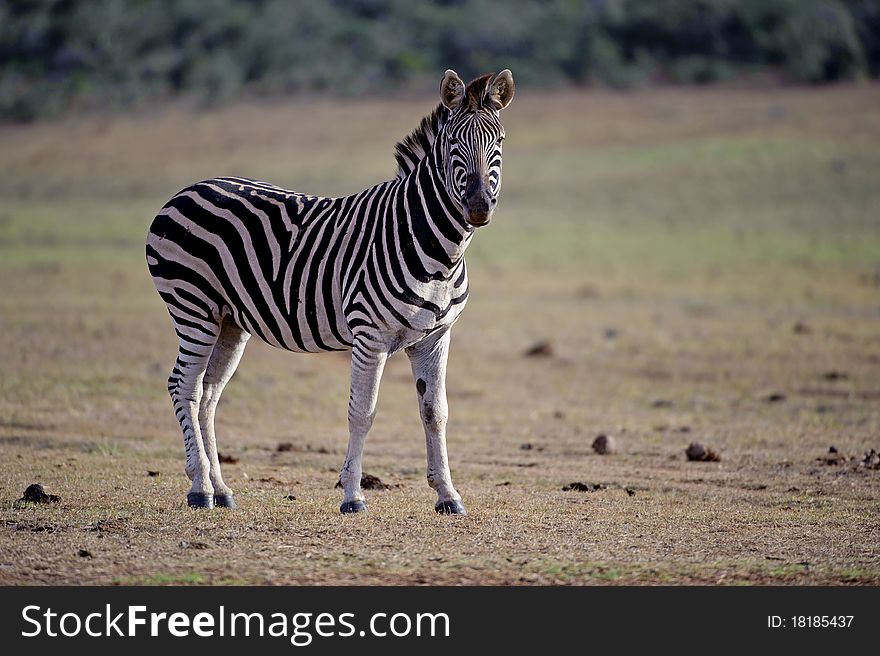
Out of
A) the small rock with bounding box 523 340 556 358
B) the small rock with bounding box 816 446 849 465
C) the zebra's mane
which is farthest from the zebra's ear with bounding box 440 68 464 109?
the small rock with bounding box 523 340 556 358

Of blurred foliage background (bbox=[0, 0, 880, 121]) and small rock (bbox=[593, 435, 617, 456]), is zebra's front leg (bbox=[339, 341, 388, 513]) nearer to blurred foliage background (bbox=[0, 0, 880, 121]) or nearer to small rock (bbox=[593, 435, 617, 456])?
small rock (bbox=[593, 435, 617, 456])

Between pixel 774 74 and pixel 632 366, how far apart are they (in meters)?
40.3

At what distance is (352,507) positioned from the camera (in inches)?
304

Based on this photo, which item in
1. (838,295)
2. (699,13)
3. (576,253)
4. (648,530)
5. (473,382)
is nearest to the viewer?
(648,530)

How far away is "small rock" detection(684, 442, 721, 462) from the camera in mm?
10133

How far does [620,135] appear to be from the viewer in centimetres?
4228

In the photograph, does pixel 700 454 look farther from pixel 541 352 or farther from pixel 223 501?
pixel 541 352

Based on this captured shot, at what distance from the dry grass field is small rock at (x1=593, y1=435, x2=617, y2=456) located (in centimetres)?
15

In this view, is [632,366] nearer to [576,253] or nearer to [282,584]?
[282,584]

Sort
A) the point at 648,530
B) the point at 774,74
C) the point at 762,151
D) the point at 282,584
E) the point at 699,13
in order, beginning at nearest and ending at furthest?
the point at 282,584
the point at 648,530
the point at 762,151
the point at 774,74
the point at 699,13

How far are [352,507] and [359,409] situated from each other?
0.61m

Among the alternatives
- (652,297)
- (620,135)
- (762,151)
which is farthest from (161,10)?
(652,297)

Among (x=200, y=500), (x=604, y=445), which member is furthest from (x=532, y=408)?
(x=200, y=500)

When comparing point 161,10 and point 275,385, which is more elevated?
point 161,10
